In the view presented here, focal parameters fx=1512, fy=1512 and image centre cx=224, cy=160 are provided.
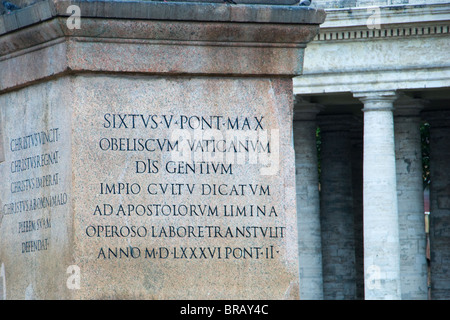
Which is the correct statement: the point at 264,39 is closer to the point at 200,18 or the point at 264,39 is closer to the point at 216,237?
the point at 200,18

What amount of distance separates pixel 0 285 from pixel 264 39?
4092 mm

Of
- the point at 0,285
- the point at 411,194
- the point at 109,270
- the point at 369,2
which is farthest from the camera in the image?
the point at 411,194

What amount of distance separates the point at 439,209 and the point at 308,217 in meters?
7.19

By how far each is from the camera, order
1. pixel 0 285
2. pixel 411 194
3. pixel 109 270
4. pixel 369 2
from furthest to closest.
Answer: pixel 411 194 < pixel 369 2 < pixel 0 285 < pixel 109 270

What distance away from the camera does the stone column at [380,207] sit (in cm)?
6588

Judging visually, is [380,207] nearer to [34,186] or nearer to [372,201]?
[372,201]

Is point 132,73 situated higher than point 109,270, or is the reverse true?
point 132,73

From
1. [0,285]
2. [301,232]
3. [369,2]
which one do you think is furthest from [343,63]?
[0,285]

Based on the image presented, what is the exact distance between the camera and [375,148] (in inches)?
2613

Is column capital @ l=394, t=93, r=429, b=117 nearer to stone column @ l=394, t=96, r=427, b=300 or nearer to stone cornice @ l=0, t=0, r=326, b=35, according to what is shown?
stone column @ l=394, t=96, r=427, b=300

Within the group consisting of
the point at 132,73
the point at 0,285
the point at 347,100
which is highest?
the point at 347,100

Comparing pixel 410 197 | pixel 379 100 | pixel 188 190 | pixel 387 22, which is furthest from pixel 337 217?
pixel 188 190

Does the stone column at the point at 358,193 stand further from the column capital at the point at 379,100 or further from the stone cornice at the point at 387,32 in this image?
the stone cornice at the point at 387,32

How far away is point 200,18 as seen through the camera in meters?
16.0
